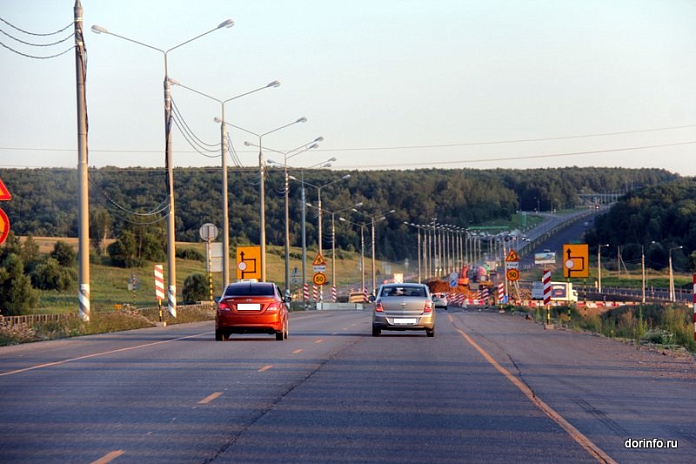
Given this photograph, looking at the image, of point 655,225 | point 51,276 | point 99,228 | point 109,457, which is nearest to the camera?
point 109,457

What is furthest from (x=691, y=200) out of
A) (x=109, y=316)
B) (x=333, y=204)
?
(x=109, y=316)

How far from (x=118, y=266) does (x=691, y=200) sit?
75369mm

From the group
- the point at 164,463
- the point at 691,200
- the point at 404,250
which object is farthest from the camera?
the point at 404,250

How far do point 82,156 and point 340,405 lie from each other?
22.7m

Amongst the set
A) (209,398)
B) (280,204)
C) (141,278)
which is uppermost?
(280,204)

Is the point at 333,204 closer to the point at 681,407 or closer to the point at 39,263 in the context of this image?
the point at 39,263

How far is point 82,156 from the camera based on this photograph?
113 feet

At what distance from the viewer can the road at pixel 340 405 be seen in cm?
1052

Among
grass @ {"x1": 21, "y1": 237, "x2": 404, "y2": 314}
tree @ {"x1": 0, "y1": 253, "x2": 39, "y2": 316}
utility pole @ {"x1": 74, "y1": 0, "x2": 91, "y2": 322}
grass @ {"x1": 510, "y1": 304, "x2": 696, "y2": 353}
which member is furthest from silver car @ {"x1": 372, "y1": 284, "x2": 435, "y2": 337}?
tree @ {"x1": 0, "y1": 253, "x2": 39, "y2": 316}

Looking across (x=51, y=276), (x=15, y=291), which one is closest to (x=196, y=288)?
(x=51, y=276)

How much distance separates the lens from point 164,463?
9.68 meters

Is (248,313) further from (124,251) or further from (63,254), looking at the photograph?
(124,251)

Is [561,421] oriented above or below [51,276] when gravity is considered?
below

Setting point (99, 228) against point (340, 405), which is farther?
point (99, 228)
